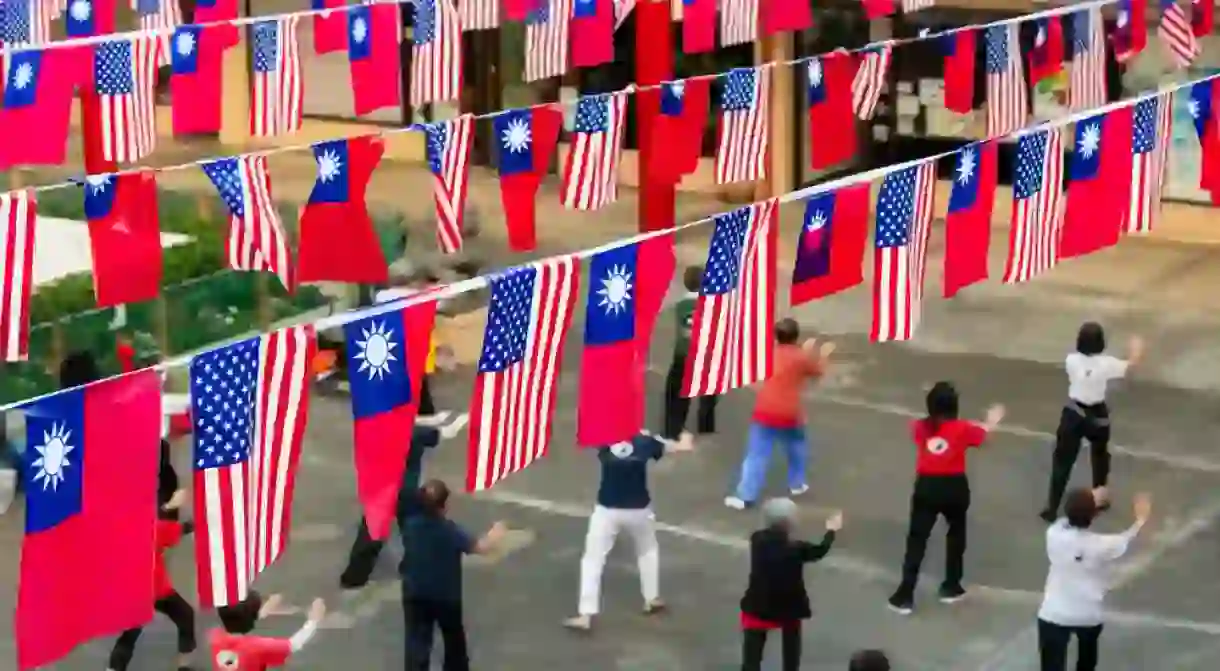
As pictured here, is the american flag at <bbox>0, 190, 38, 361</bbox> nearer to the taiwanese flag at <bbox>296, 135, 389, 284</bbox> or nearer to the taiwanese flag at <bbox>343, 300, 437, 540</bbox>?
the taiwanese flag at <bbox>296, 135, 389, 284</bbox>

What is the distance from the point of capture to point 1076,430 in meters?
12.8

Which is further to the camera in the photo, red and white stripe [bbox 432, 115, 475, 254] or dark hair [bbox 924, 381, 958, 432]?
red and white stripe [bbox 432, 115, 475, 254]

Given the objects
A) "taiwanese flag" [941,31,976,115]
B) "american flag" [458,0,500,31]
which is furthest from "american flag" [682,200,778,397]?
"american flag" [458,0,500,31]

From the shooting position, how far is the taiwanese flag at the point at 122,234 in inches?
491

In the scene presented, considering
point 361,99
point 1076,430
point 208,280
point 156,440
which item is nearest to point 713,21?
point 361,99

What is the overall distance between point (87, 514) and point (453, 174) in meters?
6.76

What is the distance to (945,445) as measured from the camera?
1123cm

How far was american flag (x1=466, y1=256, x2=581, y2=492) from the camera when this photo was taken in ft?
29.0

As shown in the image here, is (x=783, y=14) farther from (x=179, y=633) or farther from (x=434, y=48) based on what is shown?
(x=179, y=633)

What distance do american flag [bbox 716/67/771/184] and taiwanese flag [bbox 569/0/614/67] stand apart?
2581 millimetres

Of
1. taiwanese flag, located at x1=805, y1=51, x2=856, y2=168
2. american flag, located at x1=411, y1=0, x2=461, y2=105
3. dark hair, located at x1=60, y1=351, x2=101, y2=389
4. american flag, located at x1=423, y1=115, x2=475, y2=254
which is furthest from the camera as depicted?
american flag, located at x1=411, y1=0, x2=461, y2=105

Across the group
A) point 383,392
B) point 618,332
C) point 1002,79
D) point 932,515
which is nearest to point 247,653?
point 383,392

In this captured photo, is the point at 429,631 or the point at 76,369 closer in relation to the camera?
the point at 429,631

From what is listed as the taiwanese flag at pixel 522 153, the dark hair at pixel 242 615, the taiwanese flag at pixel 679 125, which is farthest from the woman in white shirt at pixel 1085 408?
the dark hair at pixel 242 615
